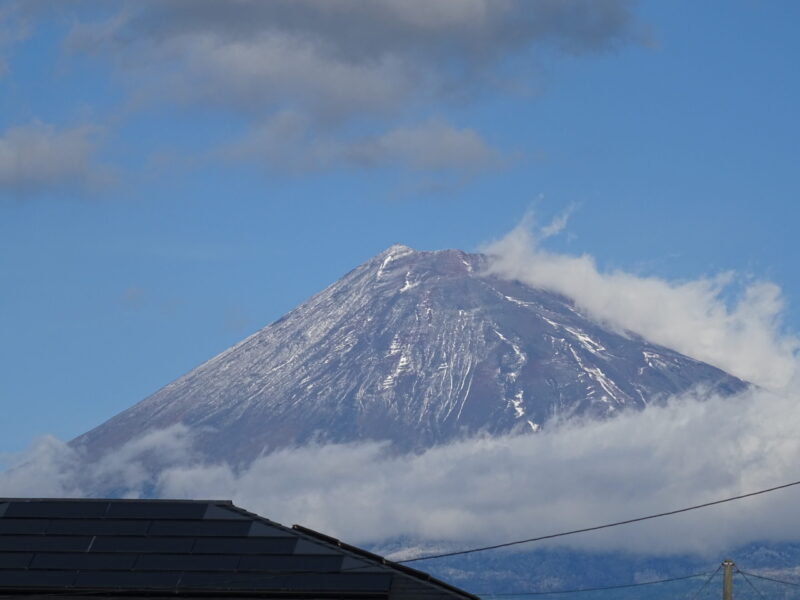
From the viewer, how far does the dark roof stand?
59.6 m

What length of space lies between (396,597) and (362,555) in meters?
3.71

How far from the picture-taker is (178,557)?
6156cm

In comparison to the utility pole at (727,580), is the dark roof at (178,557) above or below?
below

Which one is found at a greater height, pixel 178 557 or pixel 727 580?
pixel 727 580

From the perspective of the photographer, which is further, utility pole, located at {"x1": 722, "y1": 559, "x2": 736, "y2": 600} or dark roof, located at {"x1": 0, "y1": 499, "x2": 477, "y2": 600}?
dark roof, located at {"x1": 0, "y1": 499, "x2": 477, "y2": 600}

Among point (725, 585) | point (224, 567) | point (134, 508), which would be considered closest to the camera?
point (725, 585)

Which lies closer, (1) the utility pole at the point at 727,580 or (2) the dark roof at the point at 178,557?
(1) the utility pole at the point at 727,580

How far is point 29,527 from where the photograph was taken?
63.8 m

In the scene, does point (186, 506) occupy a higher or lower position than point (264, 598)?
higher

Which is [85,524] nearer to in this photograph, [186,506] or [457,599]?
[186,506]

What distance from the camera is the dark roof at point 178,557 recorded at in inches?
2345

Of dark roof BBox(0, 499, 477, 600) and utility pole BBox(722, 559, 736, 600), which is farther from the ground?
utility pole BBox(722, 559, 736, 600)

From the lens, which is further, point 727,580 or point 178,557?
point 178,557

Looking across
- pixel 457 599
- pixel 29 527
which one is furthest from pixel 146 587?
pixel 457 599
